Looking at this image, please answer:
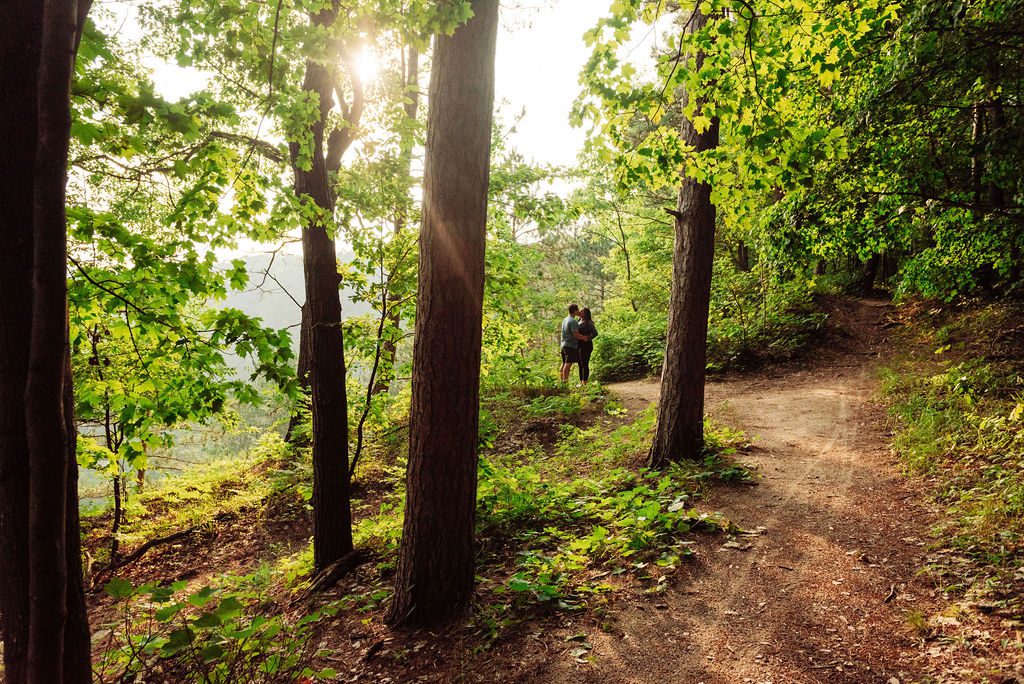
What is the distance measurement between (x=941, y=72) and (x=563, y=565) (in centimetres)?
785

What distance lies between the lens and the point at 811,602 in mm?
3742

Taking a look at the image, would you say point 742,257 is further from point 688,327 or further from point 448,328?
point 448,328

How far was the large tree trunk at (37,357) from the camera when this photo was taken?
4.33ft

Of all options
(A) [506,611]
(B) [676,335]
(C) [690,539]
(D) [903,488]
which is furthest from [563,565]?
(D) [903,488]

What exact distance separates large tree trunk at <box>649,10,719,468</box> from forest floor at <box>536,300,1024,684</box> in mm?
937

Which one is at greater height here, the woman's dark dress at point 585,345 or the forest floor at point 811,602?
the woman's dark dress at point 585,345

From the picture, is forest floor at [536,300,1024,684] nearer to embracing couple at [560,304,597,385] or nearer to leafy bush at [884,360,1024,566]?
leafy bush at [884,360,1024,566]

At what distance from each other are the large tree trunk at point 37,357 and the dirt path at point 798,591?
2786 millimetres

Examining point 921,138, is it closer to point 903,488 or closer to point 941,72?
point 941,72

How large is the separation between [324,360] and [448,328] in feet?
8.28

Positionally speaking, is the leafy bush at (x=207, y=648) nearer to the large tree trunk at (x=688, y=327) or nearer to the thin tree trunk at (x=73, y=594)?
the thin tree trunk at (x=73, y=594)

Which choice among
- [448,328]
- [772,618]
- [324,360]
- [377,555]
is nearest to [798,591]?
[772,618]

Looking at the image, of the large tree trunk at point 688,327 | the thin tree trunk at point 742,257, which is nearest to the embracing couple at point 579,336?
the large tree trunk at point 688,327

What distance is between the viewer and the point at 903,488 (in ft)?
17.8
